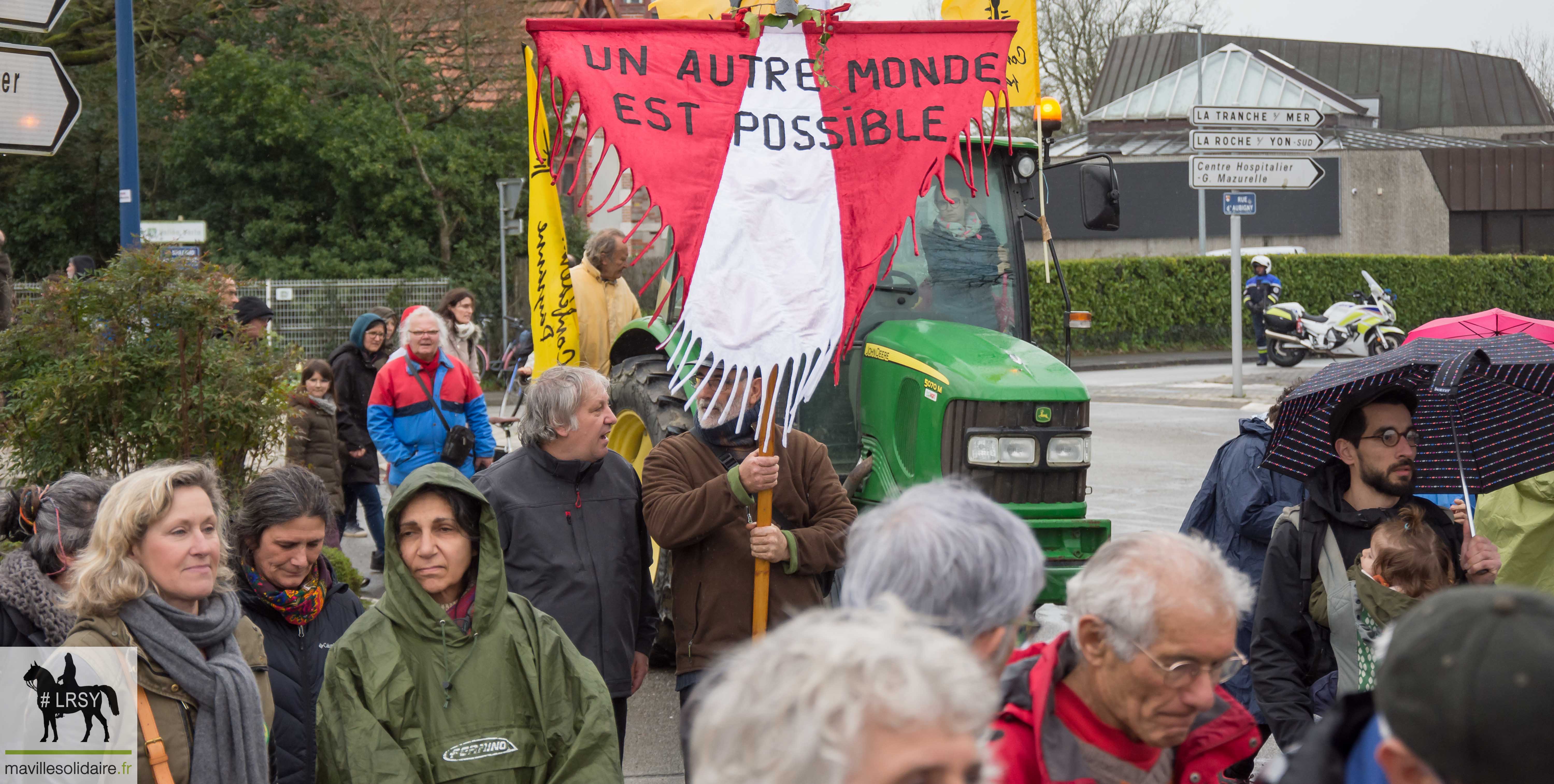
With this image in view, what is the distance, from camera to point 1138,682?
2.16 meters

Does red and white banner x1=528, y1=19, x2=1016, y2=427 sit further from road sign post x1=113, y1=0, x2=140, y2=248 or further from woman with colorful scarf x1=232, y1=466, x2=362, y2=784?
road sign post x1=113, y1=0, x2=140, y2=248

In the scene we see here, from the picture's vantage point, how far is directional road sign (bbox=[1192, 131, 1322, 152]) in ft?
50.8

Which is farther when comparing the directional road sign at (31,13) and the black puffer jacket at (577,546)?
the black puffer jacket at (577,546)

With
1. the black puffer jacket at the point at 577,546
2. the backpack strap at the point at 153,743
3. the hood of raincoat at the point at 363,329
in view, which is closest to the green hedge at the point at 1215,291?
the hood of raincoat at the point at 363,329

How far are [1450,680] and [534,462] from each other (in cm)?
328

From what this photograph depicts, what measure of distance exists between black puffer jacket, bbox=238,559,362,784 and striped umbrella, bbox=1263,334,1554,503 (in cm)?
252

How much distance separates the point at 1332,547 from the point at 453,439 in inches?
197

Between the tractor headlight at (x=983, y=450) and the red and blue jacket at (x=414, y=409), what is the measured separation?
111 inches

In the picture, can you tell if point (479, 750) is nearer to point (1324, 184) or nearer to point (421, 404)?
point (421, 404)

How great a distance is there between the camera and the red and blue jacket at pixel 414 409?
7.31 m

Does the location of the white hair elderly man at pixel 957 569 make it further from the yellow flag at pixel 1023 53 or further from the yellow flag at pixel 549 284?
the yellow flag at pixel 1023 53

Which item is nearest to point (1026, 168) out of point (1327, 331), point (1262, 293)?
point (1327, 331)

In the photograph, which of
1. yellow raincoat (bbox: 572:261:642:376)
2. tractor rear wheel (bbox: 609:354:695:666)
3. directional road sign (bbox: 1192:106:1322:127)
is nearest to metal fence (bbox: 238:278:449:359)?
directional road sign (bbox: 1192:106:1322:127)

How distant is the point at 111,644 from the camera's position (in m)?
Answer: 2.87
